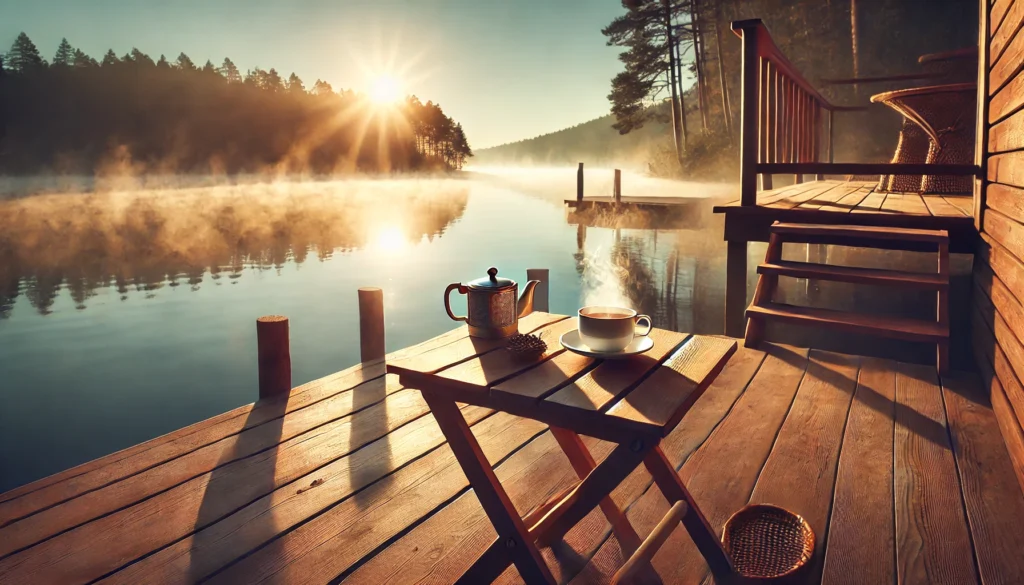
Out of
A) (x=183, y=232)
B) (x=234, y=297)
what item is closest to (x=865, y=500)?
(x=234, y=297)

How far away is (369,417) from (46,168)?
2758 inches

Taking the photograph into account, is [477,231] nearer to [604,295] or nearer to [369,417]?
[604,295]

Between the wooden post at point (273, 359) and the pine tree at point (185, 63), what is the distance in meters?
78.6

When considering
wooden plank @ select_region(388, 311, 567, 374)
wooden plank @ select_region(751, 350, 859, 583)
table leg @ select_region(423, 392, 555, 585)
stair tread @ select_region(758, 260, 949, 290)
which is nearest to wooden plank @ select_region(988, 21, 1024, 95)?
stair tread @ select_region(758, 260, 949, 290)

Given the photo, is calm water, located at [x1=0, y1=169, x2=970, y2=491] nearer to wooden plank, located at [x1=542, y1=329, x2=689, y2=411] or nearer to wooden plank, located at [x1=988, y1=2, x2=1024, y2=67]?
wooden plank, located at [x1=988, y1=2, x2=1024, y2=67]

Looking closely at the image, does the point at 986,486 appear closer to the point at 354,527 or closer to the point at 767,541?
the point at 767,541

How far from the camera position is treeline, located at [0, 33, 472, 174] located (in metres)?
56.9

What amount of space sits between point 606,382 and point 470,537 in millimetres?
853

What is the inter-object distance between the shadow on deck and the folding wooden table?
9.4 inches

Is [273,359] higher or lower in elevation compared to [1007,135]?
lower

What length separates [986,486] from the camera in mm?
2312

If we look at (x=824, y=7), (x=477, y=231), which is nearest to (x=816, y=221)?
(x=824, y=7)

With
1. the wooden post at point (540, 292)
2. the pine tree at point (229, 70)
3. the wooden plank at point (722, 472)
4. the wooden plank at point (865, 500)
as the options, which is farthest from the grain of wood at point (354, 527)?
the pine tree at point (229, 70)

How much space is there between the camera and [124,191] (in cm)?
6384
